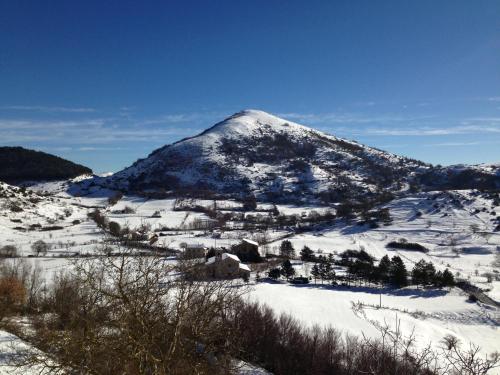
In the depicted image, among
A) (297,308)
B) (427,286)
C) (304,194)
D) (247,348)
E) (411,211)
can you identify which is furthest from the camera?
(304,194)

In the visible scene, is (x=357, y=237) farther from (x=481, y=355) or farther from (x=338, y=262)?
(x=481, y=355)

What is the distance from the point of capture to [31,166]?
18562 centimetres

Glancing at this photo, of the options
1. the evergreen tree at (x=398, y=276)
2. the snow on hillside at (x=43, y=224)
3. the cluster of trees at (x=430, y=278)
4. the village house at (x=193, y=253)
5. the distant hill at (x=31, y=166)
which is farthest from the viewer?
the distant hill at (x=31, y=166)

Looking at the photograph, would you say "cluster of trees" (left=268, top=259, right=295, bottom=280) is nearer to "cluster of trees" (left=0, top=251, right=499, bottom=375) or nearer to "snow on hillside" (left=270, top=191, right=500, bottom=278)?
"cluster of trees" (left=0, top=251, right=499, bottom=375)

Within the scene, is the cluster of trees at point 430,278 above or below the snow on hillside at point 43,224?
below

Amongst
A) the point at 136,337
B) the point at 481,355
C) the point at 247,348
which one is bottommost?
the point at 481,355

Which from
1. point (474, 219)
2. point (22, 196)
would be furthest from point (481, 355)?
point (22, 196)

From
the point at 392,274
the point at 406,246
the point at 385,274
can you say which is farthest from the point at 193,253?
the point at 406,246

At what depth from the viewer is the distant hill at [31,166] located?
179 meters

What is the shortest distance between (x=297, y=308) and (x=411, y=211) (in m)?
100

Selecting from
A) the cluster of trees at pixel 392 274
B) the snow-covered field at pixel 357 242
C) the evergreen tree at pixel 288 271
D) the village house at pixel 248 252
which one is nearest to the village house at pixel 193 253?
the snow-covered field at pixel 357 242

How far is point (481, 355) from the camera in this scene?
99.1ft

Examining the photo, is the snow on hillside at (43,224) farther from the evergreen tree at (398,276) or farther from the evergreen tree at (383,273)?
the evergreen tree at (398,276)

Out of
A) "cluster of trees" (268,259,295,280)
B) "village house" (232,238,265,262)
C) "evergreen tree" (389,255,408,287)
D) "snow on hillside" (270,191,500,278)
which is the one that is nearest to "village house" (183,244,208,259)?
"village house" (232,238,265,262)
